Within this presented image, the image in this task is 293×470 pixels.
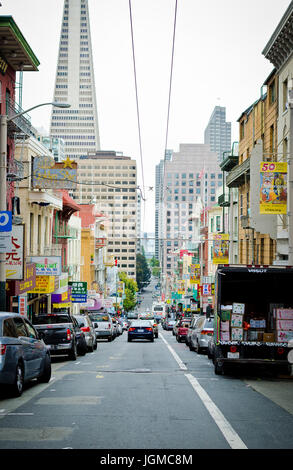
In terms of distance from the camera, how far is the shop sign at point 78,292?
5128cm

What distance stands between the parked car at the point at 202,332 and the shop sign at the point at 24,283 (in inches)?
319

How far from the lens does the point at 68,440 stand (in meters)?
9.09

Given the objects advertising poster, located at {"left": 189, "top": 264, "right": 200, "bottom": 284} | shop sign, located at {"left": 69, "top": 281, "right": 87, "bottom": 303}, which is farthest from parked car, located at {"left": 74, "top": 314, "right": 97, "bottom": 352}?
advertising poster, located at {"left": 189, "top": 264, "right": 200, "bottom": 284}

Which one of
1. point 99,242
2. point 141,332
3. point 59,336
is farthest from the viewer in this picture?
point 99,242

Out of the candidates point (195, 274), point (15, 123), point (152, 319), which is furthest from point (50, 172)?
point (152, 319)

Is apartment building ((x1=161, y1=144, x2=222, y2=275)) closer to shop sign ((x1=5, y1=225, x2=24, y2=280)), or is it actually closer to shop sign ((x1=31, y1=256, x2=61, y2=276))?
shop sign ((x1=31, y1=256, x2=61, y2=276))

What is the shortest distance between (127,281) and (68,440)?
127 m

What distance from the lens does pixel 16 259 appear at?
90.6ft

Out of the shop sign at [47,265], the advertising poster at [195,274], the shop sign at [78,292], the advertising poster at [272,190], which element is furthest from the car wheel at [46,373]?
the advertising poster at [195,274]

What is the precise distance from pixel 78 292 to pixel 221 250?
1131 cm

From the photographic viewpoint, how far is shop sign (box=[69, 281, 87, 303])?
51281 mm

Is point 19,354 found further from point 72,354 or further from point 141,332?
point 141,332

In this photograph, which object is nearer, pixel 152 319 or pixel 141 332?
pixel 141 332

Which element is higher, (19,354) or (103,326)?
(19,354)
